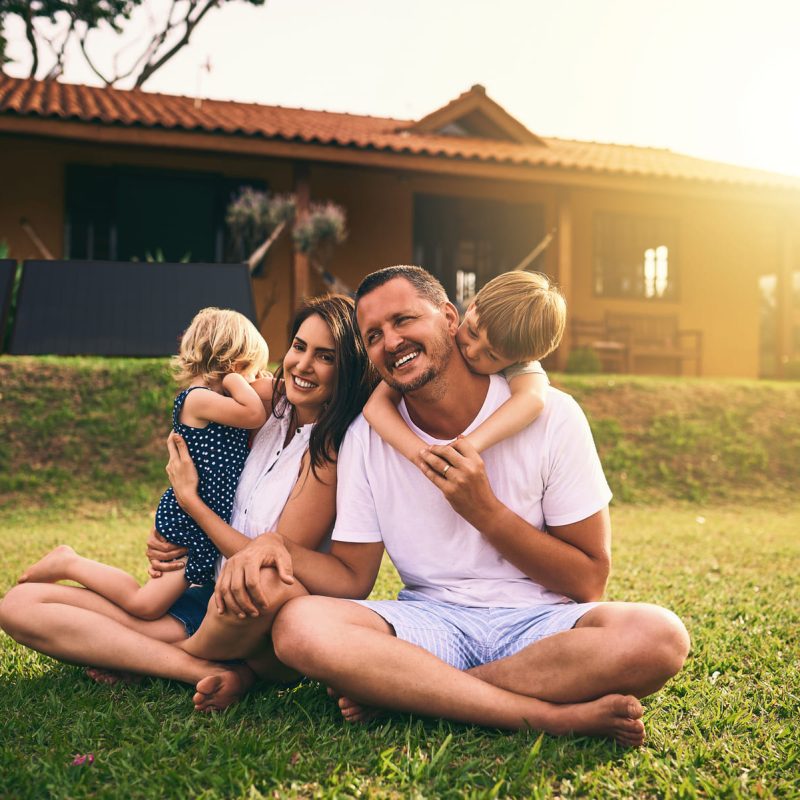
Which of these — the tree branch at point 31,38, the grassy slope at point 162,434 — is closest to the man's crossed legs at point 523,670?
the grassy slope at point 162,434

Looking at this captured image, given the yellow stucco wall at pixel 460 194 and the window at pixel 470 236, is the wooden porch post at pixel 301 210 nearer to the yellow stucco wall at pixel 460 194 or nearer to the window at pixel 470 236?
the yellow stucco wall at pixel 460 194

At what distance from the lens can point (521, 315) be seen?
2996mm

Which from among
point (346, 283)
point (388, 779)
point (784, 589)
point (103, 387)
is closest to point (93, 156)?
point (346, 283)

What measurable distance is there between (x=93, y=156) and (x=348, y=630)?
1142cm

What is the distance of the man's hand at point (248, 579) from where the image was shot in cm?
251

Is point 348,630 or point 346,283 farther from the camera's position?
point 346,283

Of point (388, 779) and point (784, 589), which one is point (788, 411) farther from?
point (388, 779)

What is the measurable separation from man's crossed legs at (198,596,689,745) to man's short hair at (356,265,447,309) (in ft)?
3.46

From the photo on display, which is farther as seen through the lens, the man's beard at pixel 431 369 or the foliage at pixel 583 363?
the foliage at pixel 583 363

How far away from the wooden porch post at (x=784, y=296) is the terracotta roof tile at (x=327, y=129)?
0.93 meters

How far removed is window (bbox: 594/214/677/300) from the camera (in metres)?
14.5

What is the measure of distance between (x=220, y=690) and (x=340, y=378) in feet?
3.63

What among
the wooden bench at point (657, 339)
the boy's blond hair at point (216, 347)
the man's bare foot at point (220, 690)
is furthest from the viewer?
the wooden bench at point (657, 339)

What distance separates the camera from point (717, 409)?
9789 mm
